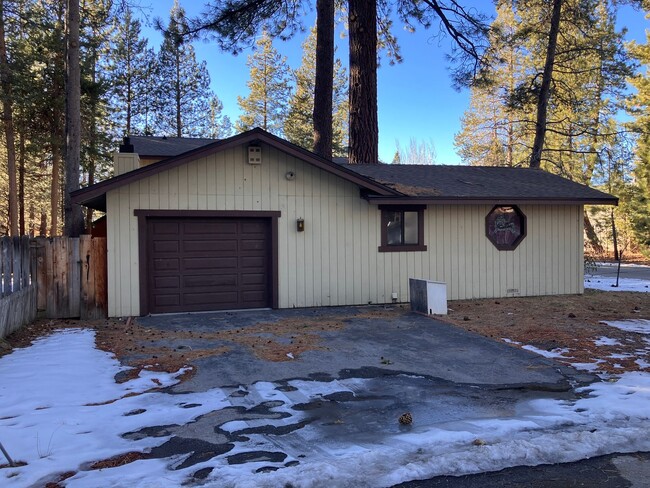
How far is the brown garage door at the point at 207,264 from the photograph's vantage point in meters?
9.71

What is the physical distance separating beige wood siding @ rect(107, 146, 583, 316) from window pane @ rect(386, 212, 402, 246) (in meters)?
0.28

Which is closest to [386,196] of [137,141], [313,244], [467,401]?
[313,244]

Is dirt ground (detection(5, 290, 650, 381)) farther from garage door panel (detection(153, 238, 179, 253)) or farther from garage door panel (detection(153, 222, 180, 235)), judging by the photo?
garage door panel (detection(153, 222, 180, 235))

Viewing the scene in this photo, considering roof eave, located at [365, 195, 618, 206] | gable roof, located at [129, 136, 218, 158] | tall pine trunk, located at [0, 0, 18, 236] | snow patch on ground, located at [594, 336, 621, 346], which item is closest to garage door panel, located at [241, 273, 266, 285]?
roof eave, located at [365, 195, 618, 206]

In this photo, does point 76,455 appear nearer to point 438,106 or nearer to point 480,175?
point 480,175

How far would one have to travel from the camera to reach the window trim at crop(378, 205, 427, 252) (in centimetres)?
1100

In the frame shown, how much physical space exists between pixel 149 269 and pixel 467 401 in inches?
272

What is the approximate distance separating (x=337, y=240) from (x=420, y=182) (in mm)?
2854

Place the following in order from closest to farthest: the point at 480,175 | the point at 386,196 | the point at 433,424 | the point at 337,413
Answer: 1. the point at 433,424
2. the point at 337,413
3. the point at 386,196
4. the point at 480,175

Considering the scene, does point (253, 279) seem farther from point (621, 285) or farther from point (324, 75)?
point (621, 285)

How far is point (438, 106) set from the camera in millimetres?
38094

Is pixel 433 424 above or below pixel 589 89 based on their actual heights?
below

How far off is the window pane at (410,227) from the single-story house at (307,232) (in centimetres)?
3

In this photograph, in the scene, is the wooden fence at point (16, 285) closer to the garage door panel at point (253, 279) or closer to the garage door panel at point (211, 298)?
the garage door panel at point (211, 298)
